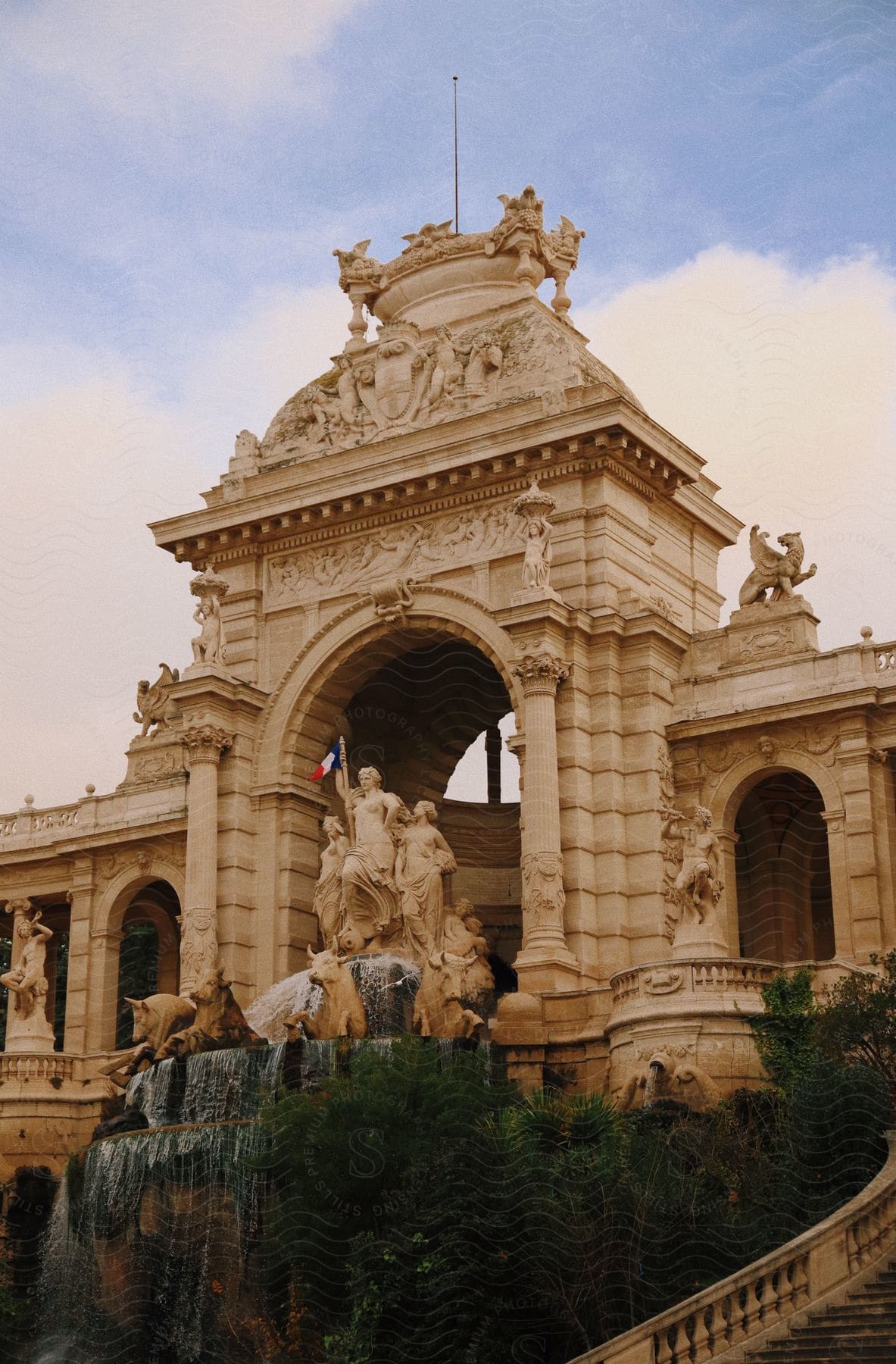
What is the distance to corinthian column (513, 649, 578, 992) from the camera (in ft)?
105

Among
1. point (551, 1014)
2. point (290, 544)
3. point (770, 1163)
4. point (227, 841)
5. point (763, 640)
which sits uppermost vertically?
point (290, 544)

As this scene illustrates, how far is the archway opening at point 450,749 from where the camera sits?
39625 millimetres

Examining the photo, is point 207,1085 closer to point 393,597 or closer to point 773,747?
point 393,597

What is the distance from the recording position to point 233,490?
39.2 meters

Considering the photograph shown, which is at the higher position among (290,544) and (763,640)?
(290,544)

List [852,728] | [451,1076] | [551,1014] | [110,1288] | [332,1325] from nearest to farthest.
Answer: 1. [332,1325]
2. [451,1076]
3. [110,1288]
4. [551,1014]
5. [852,728]

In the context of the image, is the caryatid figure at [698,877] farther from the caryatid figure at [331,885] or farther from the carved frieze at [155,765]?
the carved frieze at [155,765]

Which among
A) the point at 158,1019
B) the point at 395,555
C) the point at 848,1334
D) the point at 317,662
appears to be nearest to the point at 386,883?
the point at 158,1019

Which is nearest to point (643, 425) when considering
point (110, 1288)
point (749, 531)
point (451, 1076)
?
point (749, 531)

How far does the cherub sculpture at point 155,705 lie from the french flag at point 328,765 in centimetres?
482

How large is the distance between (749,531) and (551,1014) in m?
9.56

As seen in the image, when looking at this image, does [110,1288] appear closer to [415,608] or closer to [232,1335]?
[232,1335]

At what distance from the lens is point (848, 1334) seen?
20.0m

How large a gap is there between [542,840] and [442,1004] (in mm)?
3334
